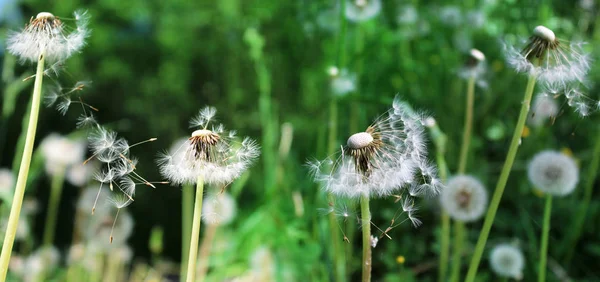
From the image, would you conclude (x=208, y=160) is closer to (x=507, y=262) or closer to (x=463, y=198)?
(x=463, y=198)

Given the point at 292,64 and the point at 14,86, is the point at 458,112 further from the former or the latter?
the point at 14,86

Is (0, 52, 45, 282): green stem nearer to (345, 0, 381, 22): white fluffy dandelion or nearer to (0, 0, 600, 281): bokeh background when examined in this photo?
(0, 0, 600, 281): bokeh background

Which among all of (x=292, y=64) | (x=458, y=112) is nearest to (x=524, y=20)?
(x=458, y=112)

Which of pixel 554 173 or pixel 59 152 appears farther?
pixel 59 152

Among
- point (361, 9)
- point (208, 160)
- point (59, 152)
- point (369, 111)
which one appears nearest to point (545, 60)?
point (208, 160)

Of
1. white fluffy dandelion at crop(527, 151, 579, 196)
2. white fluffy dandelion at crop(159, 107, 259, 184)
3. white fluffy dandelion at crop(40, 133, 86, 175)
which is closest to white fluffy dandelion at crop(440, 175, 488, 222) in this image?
white fluffy dandelion at crop(527, 151, 579, 196)
